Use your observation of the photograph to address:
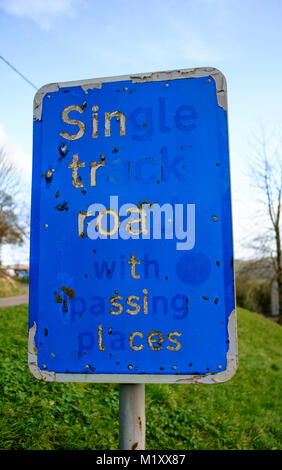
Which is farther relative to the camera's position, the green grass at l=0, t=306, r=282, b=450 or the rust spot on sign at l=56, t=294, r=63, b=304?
the green grass at l=0, t=306, r=282, b=450

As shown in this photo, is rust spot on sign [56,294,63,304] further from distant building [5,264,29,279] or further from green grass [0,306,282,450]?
distant building [5,264,29,279]

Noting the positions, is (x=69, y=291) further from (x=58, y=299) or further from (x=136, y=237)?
(x=136, y=237)

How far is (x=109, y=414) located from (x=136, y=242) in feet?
8.95

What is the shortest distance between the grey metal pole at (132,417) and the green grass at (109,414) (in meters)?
1.78

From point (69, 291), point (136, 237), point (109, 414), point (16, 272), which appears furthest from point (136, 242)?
point (16, 272)

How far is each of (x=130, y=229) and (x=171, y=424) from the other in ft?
9.69

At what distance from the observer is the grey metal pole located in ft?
4.11

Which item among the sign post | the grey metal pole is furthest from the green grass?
the sign post

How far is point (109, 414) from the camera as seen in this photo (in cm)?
338

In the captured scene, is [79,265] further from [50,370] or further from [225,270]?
[225,270]

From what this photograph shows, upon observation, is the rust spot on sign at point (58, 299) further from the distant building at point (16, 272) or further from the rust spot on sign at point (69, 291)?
the distant building at point (16, 272)

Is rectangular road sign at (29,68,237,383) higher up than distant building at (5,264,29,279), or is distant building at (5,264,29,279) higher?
distant building at (5,264,29,279)

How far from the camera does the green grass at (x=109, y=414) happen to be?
288 centimetres

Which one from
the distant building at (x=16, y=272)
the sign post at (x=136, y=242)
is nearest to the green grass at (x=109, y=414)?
the sign post at (x=136, y=242)
